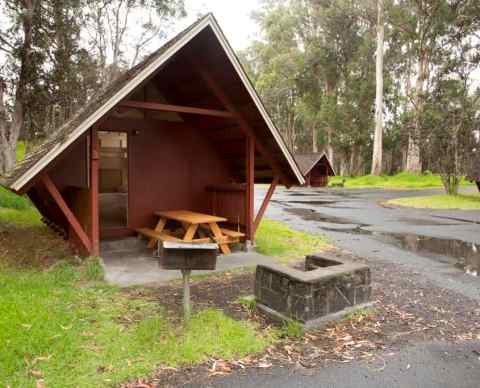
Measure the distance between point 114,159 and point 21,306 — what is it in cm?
1302

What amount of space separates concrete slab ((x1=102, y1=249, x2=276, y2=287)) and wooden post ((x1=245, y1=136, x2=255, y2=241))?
0.56 meters

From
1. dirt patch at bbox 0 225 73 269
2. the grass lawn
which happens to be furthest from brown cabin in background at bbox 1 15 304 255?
the grass lawn

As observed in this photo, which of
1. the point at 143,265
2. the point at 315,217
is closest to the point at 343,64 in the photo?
the point at 315,217

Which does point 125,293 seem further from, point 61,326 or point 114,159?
point 114,159

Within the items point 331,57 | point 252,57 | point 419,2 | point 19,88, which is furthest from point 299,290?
point 252,57

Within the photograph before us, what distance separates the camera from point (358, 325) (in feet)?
15.0

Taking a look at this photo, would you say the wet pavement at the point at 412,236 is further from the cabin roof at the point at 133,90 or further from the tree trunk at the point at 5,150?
the tree trunk at the point at 5,150

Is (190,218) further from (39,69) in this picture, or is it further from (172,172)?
(39,69)

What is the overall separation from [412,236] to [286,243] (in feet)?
13.6

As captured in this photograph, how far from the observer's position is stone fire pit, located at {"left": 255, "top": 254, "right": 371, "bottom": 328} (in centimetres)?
443

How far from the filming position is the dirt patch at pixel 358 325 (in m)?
3.68

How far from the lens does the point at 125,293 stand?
5.60 meters

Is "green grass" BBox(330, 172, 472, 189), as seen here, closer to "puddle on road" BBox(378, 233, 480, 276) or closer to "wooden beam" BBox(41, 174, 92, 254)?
"puddle on road" BBox(378, 233, 480, 276)

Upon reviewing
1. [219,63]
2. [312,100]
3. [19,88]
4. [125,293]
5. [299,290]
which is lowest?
[125,293]
